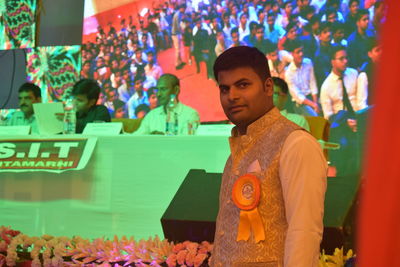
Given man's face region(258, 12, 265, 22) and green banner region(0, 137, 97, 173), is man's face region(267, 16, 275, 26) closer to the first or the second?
man's face region(258, 12, 265, 22)

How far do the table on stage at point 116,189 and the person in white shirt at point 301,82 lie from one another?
140 inches

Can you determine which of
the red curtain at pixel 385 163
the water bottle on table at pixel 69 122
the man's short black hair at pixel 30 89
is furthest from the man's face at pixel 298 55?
the red curtain at pixel 385 163

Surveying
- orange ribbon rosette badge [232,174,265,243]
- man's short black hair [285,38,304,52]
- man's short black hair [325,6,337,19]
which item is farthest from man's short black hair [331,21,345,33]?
orange ribbon rosette badge [232,174,265,243]

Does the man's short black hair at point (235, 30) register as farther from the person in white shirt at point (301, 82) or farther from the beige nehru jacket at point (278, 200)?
the beige nehru jacket at point (278, 200)

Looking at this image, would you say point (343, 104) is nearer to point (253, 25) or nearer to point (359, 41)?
point (359, 41)

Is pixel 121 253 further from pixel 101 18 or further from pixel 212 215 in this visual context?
pixel 101 18

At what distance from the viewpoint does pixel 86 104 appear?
15.0 feet

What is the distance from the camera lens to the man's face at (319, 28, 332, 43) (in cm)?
621

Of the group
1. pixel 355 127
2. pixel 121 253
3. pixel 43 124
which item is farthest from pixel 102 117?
pixel 355 127

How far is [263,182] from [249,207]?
0.21 feet

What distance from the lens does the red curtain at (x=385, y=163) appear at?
14.0 inches

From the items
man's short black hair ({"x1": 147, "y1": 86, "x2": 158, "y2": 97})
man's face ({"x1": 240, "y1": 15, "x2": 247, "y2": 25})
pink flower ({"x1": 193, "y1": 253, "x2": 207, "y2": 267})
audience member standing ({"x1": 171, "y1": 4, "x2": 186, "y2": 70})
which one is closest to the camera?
pink flower ({"x1": 193, "y1": 253, "x2": 207, "y2": 267})

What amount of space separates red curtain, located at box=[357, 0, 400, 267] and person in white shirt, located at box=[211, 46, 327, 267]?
876mm

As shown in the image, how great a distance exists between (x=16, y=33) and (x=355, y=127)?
4.39 metres
